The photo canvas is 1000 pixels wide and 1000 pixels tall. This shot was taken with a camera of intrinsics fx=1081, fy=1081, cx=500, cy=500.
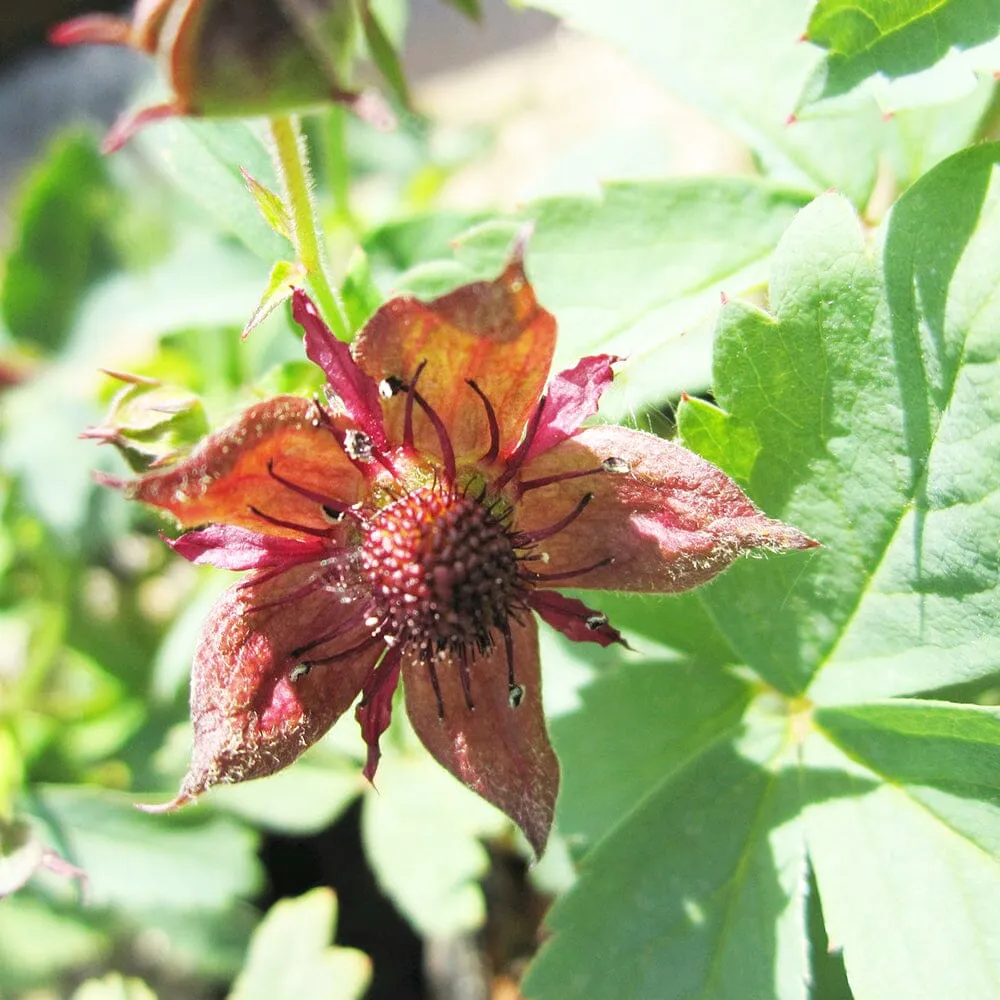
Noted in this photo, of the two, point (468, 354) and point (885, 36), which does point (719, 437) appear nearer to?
point (468, 354)

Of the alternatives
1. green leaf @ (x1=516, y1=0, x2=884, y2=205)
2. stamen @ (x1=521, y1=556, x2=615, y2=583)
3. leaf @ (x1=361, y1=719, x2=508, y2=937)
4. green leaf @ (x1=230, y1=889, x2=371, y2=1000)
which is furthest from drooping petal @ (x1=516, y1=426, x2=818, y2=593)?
green leaf @ (x1=230, y1=889, x2=371, y2=1000)

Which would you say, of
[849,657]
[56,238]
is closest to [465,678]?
[849,657]

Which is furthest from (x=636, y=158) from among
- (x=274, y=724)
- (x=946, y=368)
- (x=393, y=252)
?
(x=274, y=724)

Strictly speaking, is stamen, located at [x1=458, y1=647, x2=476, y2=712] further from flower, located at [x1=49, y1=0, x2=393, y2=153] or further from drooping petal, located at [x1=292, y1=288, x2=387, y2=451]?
flower, located at [x1=49, y1=0, x2=393, y2=153]

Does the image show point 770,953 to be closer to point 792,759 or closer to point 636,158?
point 792,759

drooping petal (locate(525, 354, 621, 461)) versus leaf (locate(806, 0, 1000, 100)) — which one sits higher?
leaf (locate(806, 0, 1000, 100))

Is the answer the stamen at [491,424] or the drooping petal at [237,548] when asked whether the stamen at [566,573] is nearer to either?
the stamen at [491,424]
